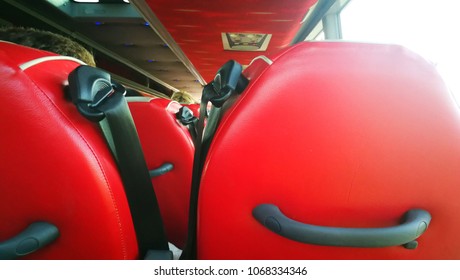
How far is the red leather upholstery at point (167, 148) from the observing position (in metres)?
0.97

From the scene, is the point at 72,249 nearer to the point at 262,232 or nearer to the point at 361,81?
the point at 262,232

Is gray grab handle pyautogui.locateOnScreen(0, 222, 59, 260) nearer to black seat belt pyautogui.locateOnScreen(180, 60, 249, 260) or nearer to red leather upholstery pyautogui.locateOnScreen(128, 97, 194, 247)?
black seat belt pyautogui.locateOnScreen(180, 60, 249, 260)

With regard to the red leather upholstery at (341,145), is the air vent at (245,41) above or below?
above

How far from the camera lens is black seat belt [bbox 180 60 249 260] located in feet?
1.55

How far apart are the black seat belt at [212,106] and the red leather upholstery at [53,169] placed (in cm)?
20

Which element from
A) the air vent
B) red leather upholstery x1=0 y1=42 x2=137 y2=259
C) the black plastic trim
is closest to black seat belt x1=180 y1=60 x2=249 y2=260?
red leather upholstery x1=0 y1=42 x2=137 y2=259

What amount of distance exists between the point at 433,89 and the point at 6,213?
0.78 m

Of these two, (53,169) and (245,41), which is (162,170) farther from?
(245,41)

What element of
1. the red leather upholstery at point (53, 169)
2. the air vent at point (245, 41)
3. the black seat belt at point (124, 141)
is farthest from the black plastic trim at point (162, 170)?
the air vent at point (245, 41)

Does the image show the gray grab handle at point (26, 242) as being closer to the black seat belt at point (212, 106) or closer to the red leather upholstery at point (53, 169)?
the red leather upholstery at point (53, 169)

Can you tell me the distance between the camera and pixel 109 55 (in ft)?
18.8

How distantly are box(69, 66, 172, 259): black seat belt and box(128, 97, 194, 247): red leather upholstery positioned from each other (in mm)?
385

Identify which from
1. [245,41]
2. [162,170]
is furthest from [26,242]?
[245,41]
